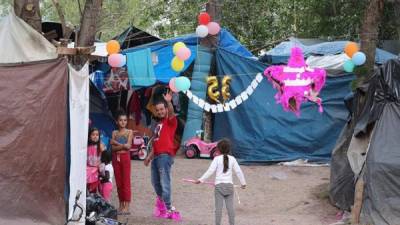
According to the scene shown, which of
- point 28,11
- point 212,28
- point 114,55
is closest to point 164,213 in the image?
point 28,11

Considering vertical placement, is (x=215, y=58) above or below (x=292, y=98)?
above

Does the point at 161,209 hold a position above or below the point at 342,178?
below

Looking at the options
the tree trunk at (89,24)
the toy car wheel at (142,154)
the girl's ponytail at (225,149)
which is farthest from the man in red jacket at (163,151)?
the toy car wheel at (142,154)

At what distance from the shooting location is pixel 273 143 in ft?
45.2

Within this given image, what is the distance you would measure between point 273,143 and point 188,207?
16.2 ft

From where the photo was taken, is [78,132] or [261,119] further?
[261,119]

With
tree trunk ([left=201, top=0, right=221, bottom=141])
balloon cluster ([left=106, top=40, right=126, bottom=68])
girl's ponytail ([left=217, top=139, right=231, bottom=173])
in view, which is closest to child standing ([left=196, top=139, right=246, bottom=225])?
girl's ponytail ([left=217, top=139, right=231, bottom=173])

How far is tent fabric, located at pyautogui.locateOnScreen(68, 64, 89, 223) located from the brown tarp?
12 centimetres

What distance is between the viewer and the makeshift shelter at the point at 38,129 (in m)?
6.38

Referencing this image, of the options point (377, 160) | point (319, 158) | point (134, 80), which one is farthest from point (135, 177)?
point (377, 160)

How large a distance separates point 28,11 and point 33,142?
73.1 inches

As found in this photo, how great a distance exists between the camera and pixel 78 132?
22.8 feet

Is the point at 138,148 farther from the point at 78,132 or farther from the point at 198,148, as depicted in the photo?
the point at 78,132

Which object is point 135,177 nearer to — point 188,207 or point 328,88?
point 188,207
